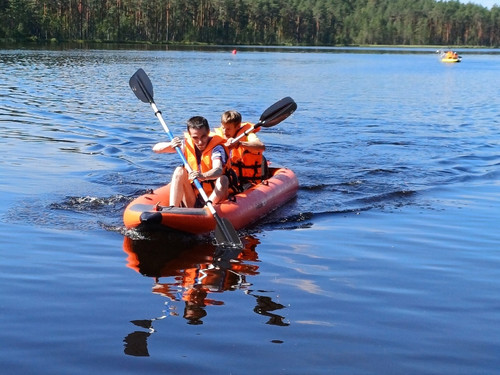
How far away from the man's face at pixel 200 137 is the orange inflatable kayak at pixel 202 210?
1.92 feet

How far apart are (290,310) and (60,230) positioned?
117 inches

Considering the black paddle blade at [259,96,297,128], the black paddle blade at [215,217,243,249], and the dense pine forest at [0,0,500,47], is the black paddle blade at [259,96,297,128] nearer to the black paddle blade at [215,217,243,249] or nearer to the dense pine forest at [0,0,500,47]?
the black paddle blade at [215,217,243,249]

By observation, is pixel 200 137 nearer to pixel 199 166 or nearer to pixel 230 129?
pixel 199 166

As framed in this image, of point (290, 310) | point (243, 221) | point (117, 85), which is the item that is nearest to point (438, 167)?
point (243, 221)

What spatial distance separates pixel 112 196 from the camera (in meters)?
8.93

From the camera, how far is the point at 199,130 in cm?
762

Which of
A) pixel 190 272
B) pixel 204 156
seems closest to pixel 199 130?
pixel 204 156

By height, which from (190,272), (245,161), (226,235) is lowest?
(190,272)

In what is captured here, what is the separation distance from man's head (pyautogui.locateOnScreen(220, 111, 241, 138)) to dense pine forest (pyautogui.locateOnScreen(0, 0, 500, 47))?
67.2m

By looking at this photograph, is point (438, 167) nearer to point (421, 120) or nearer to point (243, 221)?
point (243, 221)

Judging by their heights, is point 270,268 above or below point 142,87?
below

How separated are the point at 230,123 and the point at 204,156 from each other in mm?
1010

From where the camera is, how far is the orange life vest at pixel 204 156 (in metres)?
7.86

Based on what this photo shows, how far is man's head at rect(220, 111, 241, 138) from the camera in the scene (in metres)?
8.70
